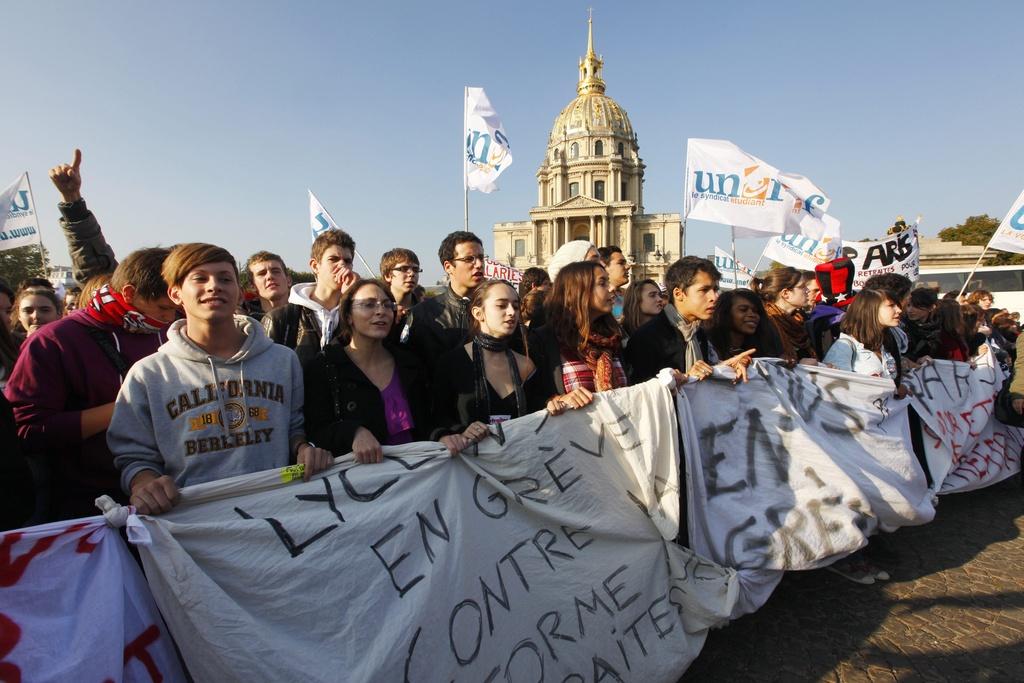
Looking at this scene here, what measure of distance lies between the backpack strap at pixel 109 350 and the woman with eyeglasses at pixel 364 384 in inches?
27.6

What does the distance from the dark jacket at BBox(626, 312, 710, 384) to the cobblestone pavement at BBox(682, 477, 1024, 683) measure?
5.07 ft

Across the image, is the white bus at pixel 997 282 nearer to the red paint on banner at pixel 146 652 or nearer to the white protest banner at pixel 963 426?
the white protest banner at pixel 963 426

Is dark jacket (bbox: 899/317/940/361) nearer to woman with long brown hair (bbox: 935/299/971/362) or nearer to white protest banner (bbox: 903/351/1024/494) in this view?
woman with long brown hair (bbox: 935/299/971/362)

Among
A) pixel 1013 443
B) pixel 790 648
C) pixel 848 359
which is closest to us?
pixel 790 648

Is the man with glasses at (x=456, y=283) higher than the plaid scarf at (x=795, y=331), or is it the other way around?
the man with glasses at (x=456, y=283)

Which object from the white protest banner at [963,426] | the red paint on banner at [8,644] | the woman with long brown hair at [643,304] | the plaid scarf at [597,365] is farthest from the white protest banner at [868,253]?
the red paint on banner at [8,644]

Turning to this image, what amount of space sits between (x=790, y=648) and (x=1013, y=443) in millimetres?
4349

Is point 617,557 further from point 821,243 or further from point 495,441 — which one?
point 821,243

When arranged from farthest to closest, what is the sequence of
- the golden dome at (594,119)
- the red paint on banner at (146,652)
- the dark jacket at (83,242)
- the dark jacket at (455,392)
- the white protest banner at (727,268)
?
the golden dome at (594,119), the white protest banner at (727,268), the dark jacket at (83,242), the dark jacket at (455,392), the red paint on banner at (146,652)

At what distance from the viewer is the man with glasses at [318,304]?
128 inches

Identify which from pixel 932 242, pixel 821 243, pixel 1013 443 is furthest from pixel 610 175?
pixel 1013 443

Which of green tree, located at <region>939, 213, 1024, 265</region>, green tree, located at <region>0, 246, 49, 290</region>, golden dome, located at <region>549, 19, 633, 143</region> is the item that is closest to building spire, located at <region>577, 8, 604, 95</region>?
golden dome, located at <region>549, 19, 633, 143</region>

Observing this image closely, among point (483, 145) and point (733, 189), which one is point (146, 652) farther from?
point (483, 145)

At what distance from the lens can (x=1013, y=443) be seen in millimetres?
5340
